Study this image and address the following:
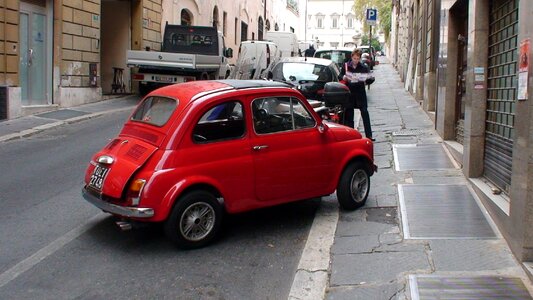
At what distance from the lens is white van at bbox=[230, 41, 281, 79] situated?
2225cm

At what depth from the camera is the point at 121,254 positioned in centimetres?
552

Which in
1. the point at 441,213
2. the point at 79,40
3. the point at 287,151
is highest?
the point at 79,40

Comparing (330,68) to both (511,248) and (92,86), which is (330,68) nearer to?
(92,86)

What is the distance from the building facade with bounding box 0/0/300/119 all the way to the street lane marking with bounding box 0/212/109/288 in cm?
883

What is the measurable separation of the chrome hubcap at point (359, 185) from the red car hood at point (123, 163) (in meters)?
2.49

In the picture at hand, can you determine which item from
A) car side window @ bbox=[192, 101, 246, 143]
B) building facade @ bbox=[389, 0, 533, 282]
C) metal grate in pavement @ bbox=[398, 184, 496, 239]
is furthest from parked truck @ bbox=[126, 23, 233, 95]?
car side window @ bbox=[192, 101, 246, 143]

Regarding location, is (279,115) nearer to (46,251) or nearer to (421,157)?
(46,251)

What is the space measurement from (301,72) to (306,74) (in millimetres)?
144

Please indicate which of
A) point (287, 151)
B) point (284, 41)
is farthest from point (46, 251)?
point (284, 41)

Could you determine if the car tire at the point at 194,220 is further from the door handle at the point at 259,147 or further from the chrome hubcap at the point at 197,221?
the door handle at the point at 259,147

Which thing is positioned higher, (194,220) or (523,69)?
(523,69)

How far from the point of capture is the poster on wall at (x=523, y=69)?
4.91 m

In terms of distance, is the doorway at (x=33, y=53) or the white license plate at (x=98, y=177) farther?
the doorway at (x=33, y=53)

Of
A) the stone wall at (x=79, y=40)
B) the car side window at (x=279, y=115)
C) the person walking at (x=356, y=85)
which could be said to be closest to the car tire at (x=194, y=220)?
the car side window at (x=279, y=115)
